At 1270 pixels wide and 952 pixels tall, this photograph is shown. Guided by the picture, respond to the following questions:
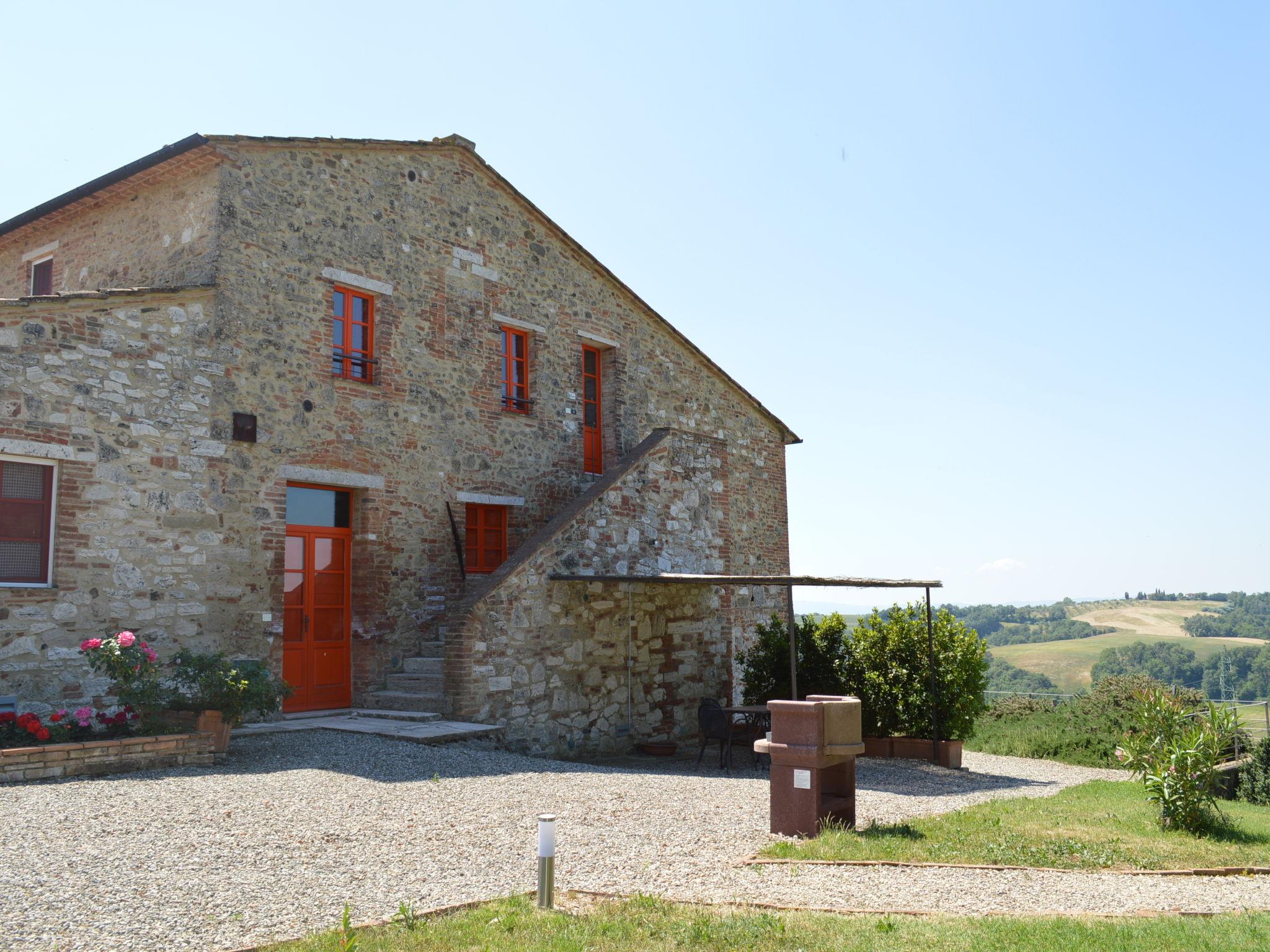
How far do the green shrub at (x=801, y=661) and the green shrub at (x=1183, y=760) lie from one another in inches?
171

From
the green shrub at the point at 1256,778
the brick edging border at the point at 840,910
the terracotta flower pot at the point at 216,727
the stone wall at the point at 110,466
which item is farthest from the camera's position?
the green shrub at the point at 1256,778

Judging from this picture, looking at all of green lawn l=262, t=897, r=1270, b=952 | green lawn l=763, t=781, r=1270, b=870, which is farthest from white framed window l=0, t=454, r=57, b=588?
green lawn l=763, t=781, r=1270, b=870

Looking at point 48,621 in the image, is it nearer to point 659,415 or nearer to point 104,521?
point 104,521

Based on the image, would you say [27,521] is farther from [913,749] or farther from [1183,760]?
[1183,760]

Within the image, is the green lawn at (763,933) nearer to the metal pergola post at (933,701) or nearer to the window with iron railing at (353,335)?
the metal pergola post at (933,701)

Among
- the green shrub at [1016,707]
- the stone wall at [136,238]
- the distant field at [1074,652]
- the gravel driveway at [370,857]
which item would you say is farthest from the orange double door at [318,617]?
the distant field at [1074,652]

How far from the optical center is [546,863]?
486 centimetres

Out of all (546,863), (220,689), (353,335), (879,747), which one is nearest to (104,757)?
(220,689)

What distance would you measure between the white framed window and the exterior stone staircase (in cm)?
369

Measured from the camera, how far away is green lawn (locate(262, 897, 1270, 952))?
436 cm

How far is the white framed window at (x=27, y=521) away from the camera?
29.9 ft

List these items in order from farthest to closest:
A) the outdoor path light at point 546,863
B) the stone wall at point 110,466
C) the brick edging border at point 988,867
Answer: the stone wall at point 110,466, the brick edging border at point 988,867, the outdoor path light at point 546,863

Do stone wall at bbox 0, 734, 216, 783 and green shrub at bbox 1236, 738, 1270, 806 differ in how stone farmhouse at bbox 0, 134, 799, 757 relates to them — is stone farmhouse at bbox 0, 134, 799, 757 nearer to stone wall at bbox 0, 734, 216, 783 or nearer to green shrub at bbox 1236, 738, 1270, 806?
stone wall at bbox 0, 734, 216, 783

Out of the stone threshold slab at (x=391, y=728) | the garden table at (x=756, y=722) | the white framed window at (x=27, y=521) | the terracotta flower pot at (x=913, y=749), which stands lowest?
the terracotta flower pot at (x=913, y=749)
